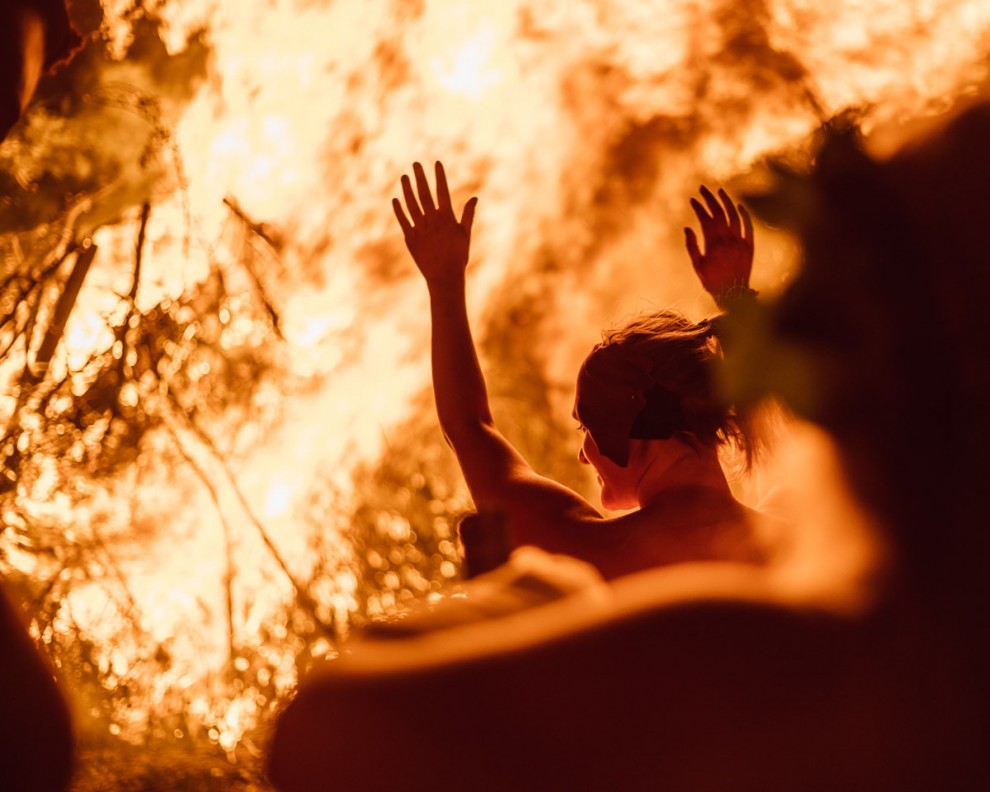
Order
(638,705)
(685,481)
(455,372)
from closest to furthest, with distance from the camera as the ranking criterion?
(638,705) < (685,481) < (455,372)

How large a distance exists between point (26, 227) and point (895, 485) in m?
1.51

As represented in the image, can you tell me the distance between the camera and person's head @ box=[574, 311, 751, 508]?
0.93 m

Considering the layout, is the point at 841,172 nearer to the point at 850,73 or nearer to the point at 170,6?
the point at 850,73

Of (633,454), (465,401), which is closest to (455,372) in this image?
(465,401)

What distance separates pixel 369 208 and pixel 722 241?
26.8 inches

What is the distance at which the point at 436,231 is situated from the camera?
1159 mm

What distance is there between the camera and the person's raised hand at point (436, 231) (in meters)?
1.13

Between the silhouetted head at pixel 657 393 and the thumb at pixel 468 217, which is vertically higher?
the thumb at pixel 468 217

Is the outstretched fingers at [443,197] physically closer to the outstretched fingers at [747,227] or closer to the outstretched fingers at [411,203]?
the outstretched fingers at [411,203]

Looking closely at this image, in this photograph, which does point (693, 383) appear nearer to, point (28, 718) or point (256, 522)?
point (28, 718)

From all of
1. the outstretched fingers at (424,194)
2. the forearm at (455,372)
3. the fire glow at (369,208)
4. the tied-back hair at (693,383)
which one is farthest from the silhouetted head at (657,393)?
the fire glow at (369,208)

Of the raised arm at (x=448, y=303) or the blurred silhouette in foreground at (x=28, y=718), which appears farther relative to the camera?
the raised arm at (x=448, y=303)

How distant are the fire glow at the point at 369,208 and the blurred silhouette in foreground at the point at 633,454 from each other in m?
0.49

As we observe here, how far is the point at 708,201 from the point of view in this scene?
1.22m
